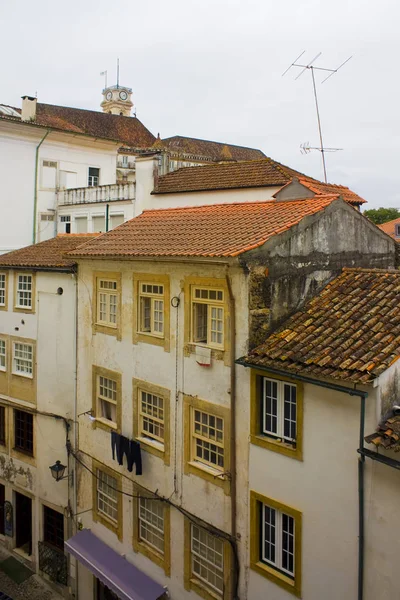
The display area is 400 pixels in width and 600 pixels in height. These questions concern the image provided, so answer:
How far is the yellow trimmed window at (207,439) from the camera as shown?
41.4 ft

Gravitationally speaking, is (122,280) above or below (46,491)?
above

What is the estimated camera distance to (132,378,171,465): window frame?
1382cm

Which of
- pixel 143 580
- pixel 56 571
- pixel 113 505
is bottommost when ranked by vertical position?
pixel 56 571

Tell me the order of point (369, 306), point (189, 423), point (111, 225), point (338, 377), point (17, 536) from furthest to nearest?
point (111, 225) → point (17, 536) → point (189, 423) → point (369, 306) → point (338, 377)

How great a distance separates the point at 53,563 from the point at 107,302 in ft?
32.5

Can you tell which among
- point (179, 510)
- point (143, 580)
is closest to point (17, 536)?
point (143, 580)

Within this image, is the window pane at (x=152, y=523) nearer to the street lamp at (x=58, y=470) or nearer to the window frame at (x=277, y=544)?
the window frame at (x=277, y=544)

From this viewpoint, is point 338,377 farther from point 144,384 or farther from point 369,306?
point 144,384

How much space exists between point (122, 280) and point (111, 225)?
1310 cm

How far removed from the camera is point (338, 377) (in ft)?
30.4

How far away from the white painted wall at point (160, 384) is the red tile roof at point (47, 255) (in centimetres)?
189

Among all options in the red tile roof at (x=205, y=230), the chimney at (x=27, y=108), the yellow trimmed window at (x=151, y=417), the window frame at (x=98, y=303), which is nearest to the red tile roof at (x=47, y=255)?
the window frame at (x=98, y=303)

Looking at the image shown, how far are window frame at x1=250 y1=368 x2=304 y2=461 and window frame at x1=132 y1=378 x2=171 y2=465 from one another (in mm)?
2909

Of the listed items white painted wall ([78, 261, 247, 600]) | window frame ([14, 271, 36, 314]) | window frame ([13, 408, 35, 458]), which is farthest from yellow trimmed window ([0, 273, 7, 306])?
white painted wall ([78, 261, 247, 600])
